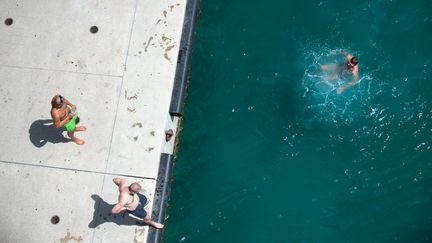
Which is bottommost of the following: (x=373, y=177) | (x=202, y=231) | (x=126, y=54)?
(x=202, y=231)

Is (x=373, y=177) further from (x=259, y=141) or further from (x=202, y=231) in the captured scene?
(x=202, y=231)

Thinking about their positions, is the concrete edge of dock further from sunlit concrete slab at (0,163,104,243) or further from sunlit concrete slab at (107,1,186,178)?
sunlit concrete slab at (0,163,104,243)

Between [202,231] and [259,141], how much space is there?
7.58ft

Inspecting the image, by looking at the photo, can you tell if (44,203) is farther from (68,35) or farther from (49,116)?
(68,35)

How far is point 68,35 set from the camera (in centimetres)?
905

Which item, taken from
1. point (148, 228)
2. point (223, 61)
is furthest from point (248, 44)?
point (148, 228)

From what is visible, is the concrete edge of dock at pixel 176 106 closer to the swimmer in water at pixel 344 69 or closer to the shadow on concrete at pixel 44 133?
the shadow on concrete at pixel 44 133

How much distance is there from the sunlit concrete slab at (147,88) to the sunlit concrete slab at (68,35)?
292 millimetres

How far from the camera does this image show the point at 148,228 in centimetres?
795

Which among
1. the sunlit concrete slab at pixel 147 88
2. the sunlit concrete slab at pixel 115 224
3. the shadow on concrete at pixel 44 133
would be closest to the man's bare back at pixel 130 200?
the sunlit concrete slab at pixel 115 224

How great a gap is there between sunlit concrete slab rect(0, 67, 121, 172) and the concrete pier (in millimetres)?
20

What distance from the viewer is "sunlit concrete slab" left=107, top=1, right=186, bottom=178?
8.30m

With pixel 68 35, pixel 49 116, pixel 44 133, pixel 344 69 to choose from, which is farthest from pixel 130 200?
pixel 344 69

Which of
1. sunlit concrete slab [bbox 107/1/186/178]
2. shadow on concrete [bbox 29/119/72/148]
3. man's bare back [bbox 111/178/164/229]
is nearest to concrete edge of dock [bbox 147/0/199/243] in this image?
sunlit concrete slab [bbox 107/1/186/178]
